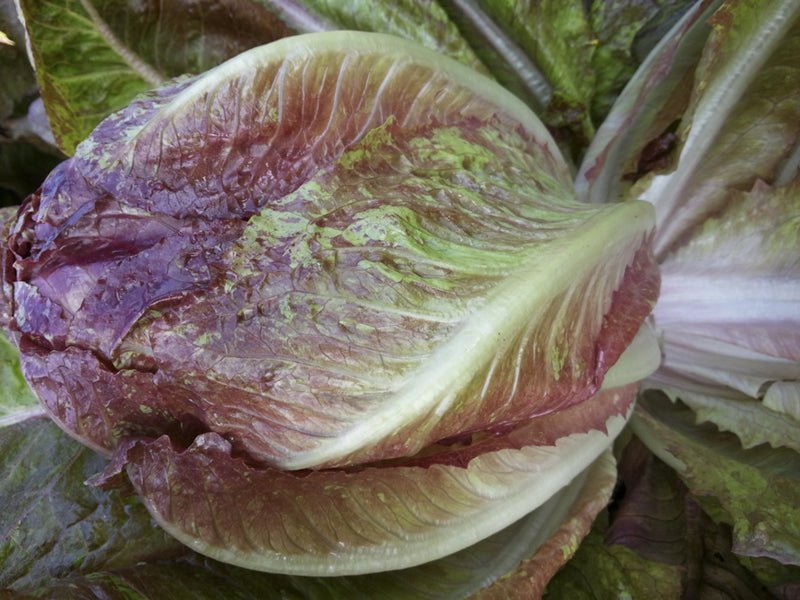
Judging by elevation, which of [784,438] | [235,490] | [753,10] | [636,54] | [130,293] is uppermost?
[753,10]

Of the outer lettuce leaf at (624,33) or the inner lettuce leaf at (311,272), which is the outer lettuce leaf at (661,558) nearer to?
the inner lettuce leaf at (311,272)

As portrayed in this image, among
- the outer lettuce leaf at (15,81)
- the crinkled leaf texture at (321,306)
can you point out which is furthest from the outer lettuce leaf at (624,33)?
the outer lettuce leaf at (15,81)

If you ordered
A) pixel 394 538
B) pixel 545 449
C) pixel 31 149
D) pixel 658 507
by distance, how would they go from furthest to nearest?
pixel 31 149 < pixel 658 507 < pixel 545 449 < pixel 394 538

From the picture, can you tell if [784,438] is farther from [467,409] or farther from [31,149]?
[31,149]

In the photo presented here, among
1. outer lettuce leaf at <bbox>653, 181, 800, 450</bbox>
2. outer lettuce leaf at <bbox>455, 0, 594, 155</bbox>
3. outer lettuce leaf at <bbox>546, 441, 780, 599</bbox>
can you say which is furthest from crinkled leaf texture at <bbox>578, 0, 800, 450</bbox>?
outer lettuce leaf at <bbox>546, 441, 780, 599</bbox>

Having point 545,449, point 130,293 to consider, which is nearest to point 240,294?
point 130,293

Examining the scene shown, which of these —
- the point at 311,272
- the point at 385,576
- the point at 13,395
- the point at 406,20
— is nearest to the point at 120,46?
the point at 406,20

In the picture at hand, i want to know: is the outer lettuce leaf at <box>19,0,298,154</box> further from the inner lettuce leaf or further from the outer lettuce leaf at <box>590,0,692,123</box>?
the outer lettuce leaf at <box>590,0,692,123</box>
